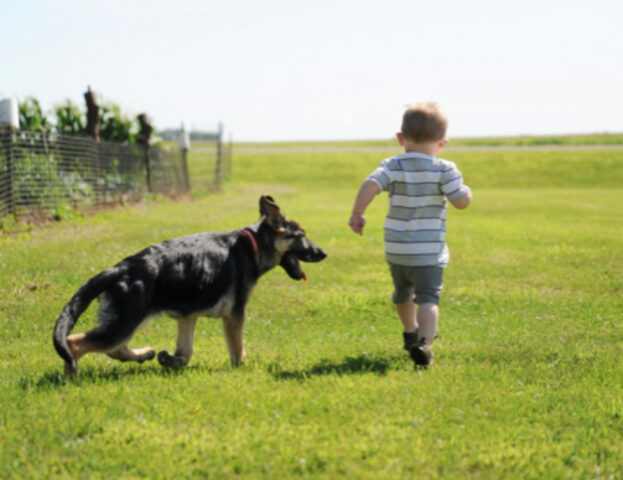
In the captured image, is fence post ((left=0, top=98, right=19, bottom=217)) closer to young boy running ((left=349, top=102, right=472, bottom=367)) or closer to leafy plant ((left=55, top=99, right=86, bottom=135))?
leafy plant ((left=55, top=99, right=86, bottom=135))

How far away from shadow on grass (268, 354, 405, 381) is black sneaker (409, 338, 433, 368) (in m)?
0.18

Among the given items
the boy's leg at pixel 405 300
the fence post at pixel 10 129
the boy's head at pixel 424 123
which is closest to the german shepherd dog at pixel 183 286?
the boy's leg at pixel 405 300

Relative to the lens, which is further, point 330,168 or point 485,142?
point 485,142

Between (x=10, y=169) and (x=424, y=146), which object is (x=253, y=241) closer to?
(x=424, y=146)

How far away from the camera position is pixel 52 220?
50.4 feet

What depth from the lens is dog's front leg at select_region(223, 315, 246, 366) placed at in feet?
18.7

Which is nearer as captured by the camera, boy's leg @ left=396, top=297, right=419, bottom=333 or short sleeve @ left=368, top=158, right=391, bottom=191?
short sleeve @ left=368, top=158, right=391, bottom=191

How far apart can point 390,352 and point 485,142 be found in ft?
191

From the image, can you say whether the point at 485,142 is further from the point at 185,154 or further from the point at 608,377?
the point at 608,377

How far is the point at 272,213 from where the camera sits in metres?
5.85

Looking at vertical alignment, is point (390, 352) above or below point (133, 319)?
below

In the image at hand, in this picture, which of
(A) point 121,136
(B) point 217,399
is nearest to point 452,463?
(B) point 217,399

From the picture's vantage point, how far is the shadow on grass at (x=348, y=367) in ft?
18.1

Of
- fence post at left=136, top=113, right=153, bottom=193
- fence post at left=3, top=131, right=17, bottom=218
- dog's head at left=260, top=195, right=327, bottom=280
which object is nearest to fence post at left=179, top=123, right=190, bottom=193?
fence post at left=136, top=113, right=153, bottom=193
